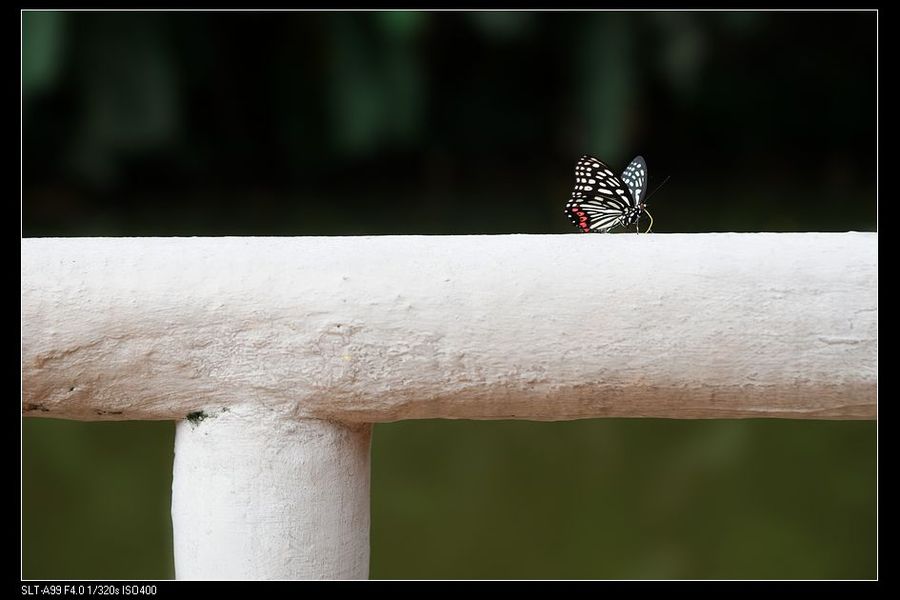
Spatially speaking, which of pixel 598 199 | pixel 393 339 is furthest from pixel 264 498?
pixel 598 199

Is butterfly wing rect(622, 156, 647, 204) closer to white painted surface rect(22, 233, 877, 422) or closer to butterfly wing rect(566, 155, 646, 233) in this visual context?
butterfly wing rect(566, 155, 646, 233)

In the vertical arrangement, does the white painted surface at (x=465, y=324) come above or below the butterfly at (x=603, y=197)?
below

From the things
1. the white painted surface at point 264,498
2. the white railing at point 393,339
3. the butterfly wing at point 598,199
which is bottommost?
the white painted surface at point 264,498

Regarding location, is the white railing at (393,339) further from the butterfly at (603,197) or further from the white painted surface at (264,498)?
the butterfly at (603,197)

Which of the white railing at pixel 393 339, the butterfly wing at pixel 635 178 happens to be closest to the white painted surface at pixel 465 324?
the white railing at pixel 393 339

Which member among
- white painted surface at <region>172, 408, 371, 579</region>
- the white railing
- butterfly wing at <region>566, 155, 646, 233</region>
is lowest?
white painted surface at <region>172, 408, 371, 579</region>

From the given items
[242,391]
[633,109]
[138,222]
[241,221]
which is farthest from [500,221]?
[242,391]

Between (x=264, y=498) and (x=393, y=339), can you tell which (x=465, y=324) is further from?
(x=264, y=498)

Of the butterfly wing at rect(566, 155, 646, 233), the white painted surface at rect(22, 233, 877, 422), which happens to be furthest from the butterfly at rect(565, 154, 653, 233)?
the white painted surface at rect(22, 233, 877, 422)
